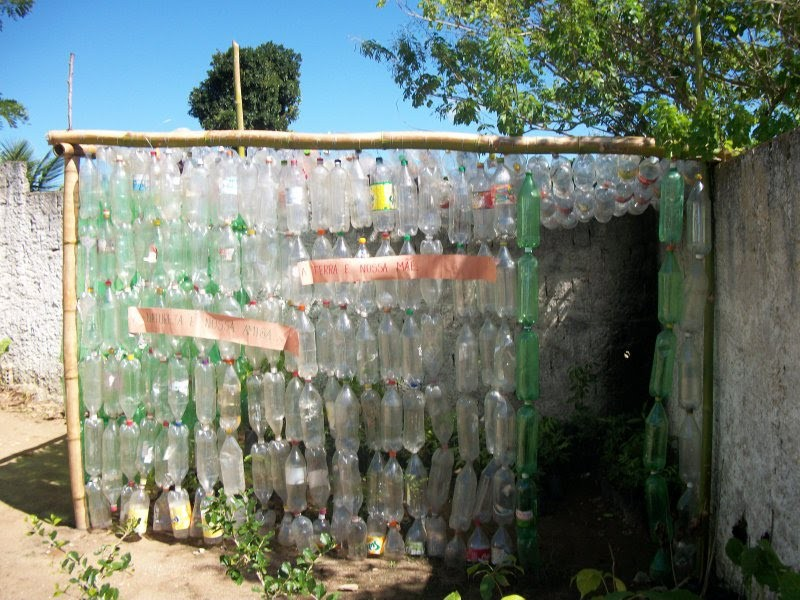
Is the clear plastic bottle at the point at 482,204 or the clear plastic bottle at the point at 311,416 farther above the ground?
the clear plastic bottle at the point at 482,204

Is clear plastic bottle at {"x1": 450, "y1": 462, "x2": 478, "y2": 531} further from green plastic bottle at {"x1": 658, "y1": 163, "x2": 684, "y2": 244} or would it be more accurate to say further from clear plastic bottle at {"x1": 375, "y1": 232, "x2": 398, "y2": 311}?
green plastic bottle at {"x1": 658, "y1": 163, "x2": 684, "y2": 244}

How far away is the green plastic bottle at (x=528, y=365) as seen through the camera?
287 cm

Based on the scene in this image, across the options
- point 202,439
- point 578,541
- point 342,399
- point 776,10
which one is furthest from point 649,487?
point 776,10

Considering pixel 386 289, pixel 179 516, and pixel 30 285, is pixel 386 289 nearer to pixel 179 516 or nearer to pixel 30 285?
pixel 179 516

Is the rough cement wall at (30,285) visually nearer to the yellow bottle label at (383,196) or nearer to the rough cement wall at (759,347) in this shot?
the yellow bottle label at (383,196)

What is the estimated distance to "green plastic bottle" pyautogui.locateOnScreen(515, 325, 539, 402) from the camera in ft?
9.43

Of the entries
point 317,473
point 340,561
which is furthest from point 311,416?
point 340,561

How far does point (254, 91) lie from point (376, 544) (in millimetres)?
17763

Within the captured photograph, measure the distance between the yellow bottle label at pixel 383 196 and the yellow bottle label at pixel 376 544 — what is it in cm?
148

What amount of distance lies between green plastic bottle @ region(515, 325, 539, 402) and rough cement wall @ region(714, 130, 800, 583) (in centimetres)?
72

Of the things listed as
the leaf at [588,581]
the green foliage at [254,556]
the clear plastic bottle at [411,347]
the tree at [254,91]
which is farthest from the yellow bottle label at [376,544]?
the tree at [254,91]

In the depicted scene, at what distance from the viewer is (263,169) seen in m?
3.01

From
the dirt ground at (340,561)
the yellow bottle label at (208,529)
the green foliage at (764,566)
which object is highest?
the green foliage at (764,566)

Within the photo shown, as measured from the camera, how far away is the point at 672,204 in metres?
2.74
